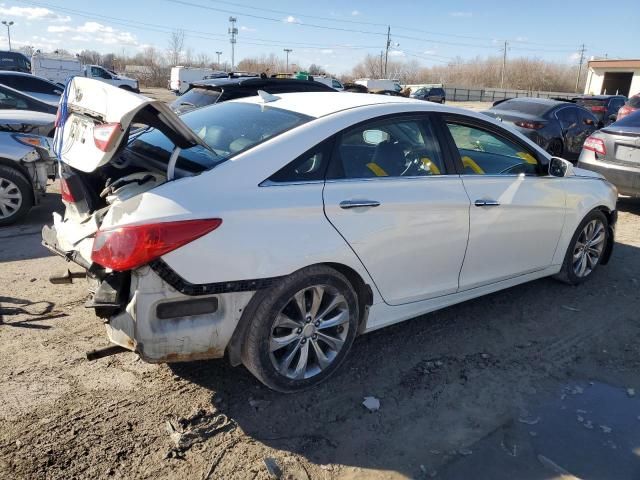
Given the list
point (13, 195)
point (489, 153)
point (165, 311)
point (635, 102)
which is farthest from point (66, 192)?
point (635, 102)

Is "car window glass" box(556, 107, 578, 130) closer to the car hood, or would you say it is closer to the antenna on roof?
the antenna on roof

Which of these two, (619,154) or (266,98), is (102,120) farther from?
(619,154)

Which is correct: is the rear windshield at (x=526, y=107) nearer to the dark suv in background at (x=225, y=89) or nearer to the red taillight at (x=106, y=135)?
the dark suv in background at (x=225, y=89)

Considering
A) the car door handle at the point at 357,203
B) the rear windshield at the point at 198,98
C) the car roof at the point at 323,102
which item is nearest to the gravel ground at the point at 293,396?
the car door handle at the point at 357,203

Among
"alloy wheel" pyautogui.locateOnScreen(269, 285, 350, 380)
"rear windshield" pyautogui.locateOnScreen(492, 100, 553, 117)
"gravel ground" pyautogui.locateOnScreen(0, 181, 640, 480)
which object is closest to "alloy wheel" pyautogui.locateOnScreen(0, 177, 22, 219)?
"gravel ground" pyautogui.locateOnScreen(0, 181, 640, 480)

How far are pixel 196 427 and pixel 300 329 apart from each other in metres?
0.75

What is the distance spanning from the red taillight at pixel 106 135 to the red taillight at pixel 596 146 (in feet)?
23.2

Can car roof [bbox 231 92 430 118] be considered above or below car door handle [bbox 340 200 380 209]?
above

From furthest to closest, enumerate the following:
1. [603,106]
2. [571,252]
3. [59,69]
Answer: [59,69] < [603,106] < [571,252]

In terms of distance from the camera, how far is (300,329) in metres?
2.98

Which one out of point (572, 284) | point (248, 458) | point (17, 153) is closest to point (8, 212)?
point (17, 153)

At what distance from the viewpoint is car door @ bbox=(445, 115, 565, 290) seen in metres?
3.67

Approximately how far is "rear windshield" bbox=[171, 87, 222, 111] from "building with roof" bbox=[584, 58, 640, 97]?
2106 inches

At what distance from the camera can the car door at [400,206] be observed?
3.03 metres
